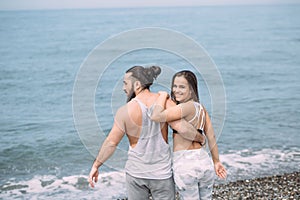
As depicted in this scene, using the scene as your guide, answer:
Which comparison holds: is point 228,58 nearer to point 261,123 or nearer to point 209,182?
point 261,123

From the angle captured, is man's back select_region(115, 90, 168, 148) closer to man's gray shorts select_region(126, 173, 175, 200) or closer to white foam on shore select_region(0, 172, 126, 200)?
man's gray shorts select_region(126, 173, 175, 200)

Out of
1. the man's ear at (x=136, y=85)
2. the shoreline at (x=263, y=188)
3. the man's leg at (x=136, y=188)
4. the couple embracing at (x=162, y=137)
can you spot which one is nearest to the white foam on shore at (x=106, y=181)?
the shoreline at (x=263, y=188)

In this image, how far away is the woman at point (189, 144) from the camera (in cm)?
349

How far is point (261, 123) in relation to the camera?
12.5 metres

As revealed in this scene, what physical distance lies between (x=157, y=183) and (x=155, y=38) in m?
1.23

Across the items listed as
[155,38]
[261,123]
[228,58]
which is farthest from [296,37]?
[155,38]

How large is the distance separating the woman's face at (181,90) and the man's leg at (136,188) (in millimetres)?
703

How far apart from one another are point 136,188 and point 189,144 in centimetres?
55

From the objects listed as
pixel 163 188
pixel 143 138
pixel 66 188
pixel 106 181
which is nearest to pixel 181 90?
pixel 143 138

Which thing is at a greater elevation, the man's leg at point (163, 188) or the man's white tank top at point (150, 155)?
the man's white tank top at point (150, 155)

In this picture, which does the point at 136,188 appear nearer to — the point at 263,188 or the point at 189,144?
the point at 189,144

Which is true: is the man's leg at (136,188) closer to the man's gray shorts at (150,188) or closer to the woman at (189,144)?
the man's gray shorts at (150,188)

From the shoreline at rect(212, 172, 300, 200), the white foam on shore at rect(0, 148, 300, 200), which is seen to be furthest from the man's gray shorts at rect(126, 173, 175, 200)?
the white foam on shore at rect(0, 148, 300, 200)

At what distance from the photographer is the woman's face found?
138 inches
